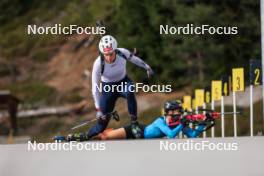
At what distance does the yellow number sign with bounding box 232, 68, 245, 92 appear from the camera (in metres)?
5.57

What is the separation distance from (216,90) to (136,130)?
2.41 feet

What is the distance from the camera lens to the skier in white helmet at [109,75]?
5363 mm

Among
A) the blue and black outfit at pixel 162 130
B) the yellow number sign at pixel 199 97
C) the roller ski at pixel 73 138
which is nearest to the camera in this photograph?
the roller ski at pixel 73 138

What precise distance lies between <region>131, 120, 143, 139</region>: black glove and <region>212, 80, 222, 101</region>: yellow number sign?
2.17ft

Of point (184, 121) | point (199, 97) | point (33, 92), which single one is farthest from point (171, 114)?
point (33, 92)

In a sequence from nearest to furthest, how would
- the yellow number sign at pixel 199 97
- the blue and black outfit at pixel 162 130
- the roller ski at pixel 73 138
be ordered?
1. the roller ski at pixel 73 138
2. the blue and black outfit at pixel 162 130
3. the yellow number sign at pixel 199 97

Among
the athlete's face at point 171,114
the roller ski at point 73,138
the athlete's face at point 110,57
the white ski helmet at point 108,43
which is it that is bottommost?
the roller ski at point 73,138

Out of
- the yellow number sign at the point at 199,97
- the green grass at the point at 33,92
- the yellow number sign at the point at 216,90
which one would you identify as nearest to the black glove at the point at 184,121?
the yellow number sign at the point at 199,97

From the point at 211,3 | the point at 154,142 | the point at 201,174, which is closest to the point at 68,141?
the point at 154,142

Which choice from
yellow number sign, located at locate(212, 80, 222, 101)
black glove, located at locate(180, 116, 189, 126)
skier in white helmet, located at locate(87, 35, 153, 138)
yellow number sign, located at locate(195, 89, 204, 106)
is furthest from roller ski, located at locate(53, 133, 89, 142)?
yellow number sign, located at locate(212, 80, 222, 101)

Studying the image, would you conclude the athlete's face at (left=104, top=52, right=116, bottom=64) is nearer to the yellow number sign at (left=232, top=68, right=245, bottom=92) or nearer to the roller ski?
the roller ski

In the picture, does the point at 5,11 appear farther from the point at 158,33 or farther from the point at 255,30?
the point at 255,30

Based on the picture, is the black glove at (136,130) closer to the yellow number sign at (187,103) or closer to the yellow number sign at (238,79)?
the yellow number sign at (187,103)

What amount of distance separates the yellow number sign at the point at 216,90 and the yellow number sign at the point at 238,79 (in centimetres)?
11
